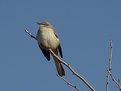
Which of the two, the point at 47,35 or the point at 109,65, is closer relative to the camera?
the point at 109,65

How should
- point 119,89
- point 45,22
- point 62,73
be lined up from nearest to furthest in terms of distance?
1. point 119,89
2. point 62,73
3. point 45,22

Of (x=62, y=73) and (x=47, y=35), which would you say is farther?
(x=47, y=35)

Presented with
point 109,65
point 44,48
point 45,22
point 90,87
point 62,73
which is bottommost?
point 90,87

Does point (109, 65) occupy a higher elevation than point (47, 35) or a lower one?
lower

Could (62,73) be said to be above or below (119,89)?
above

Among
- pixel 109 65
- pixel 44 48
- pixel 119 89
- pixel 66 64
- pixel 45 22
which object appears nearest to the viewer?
pixel 119 89

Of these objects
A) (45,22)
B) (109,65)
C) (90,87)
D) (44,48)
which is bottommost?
(90,87)

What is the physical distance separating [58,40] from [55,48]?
0.72 ft

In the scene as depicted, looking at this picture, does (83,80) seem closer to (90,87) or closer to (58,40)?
(90,87)

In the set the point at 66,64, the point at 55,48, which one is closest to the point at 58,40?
the point at 55,48

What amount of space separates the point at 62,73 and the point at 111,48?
10.4 feet

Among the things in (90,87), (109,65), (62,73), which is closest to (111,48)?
(109,65)

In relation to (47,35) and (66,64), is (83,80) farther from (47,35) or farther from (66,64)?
(47,35)

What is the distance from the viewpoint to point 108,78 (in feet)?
12.2
